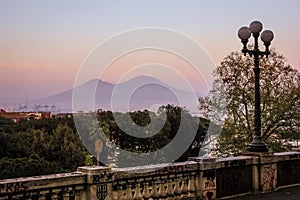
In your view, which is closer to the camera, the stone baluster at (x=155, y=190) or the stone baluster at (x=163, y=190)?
the stone baluster at (x=155, y=190)

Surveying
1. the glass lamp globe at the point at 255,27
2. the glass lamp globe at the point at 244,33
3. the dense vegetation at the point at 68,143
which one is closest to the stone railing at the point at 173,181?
the glass lamp globe at the point at 244,33

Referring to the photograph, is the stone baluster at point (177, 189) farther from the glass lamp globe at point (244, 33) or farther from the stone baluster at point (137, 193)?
the glass lamp globe at point (244, 33)

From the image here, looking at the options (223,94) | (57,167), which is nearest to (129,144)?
(57,167)

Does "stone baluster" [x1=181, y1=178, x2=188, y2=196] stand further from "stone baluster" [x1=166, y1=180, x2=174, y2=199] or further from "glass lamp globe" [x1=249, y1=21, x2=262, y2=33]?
"glass lamp globe" [x1=249, y1=21, x2=262, y2=33]

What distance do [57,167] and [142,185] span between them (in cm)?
4517

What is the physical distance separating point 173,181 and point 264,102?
2371cm

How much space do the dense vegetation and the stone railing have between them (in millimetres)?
35396

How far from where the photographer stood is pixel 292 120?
32.4 m

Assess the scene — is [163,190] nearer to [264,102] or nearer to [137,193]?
[137,193]

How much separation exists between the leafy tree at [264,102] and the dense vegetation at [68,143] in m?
15.4

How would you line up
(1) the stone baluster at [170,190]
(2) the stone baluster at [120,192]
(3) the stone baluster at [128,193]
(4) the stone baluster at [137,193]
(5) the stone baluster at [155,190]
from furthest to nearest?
(1) the stone baluster at [170,190]
(5) the stone baluster at [155,190]
(4) the stone baluster at [137,193]
(3) the stone baluster at [128,193]
(2) the stone baluster at [120,192]

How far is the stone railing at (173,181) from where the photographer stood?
313 inches

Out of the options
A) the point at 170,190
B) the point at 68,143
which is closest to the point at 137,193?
the point at 170,190

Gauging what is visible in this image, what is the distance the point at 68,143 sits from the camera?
2283 inches
